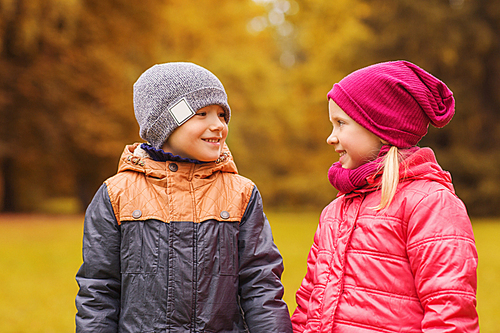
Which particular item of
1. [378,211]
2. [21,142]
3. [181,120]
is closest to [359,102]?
[378,211]

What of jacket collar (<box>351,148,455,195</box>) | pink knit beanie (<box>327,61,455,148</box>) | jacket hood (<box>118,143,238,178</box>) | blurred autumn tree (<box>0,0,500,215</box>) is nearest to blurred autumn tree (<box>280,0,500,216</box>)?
blurred autumn tree (<box>0,0,500,215</box>)

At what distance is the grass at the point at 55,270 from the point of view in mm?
5930

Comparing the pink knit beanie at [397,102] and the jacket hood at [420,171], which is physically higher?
the pink knit beanie at [397,102]

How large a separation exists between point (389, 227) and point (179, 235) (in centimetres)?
82

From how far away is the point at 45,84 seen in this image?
44.2 ft

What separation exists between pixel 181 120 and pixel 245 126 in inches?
834

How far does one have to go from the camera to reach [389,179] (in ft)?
6.51

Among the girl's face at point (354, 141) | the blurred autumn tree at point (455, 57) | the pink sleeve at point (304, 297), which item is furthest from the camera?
the blurred autumn tree at point (455, 57)

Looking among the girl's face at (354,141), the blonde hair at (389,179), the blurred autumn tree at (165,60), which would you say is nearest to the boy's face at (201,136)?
the girl's face at (354,141)

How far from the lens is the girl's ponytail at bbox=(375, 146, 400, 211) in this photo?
77.8 inches

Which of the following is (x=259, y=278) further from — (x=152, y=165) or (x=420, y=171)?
(x=420, y=171)

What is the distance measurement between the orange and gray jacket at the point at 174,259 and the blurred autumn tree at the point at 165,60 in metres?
10.6

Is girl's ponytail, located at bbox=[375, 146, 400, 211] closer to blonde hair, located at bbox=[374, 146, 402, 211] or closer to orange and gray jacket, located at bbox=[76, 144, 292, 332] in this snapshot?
blonde hair, located at bbox=[374, 146, 402, 211]

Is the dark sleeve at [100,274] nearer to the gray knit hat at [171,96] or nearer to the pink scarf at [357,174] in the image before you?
the gray knit hat at [171,96]
